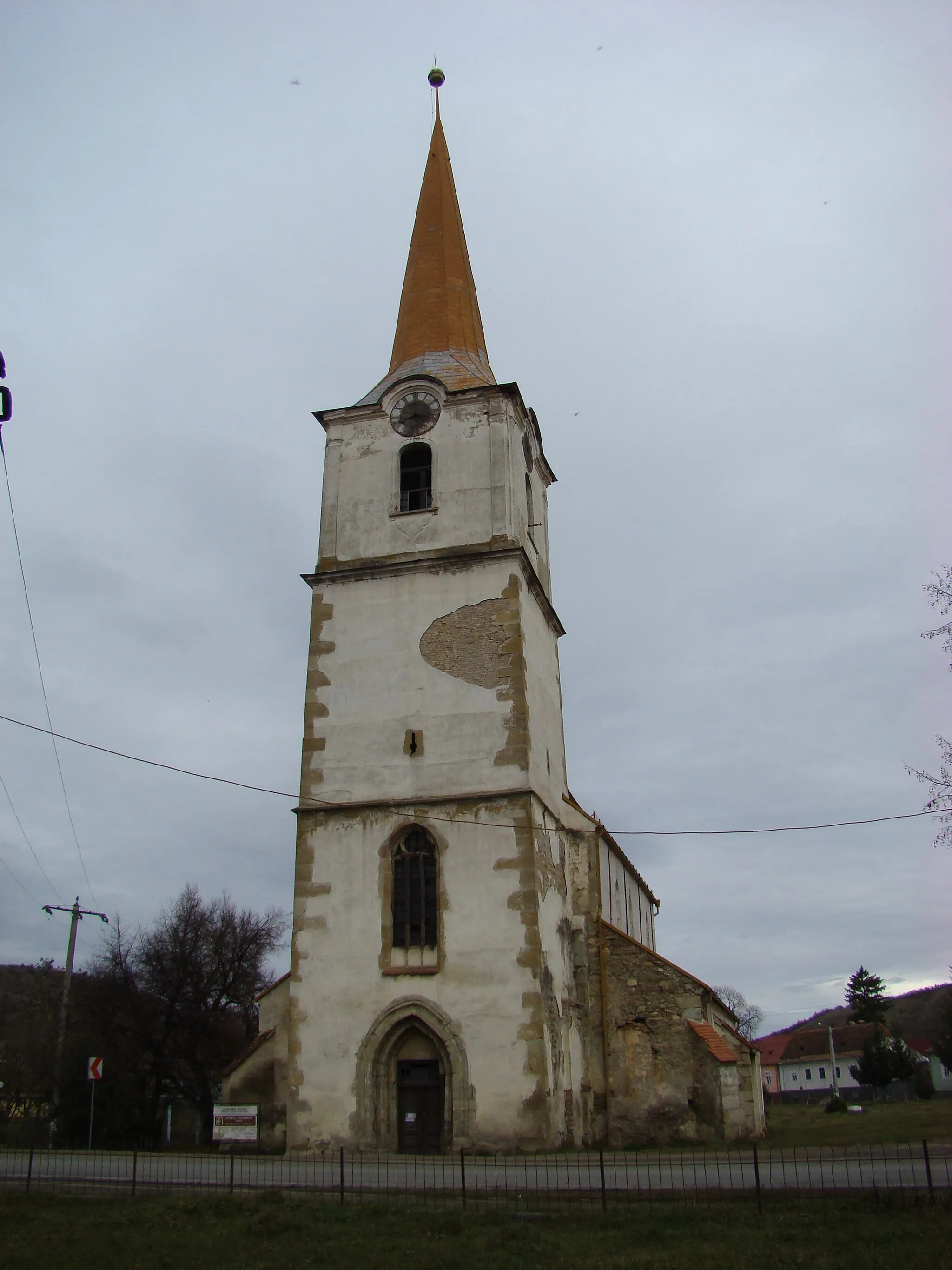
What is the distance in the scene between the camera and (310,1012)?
2138cm

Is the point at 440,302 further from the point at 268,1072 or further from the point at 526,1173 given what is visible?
the point at 526,1173

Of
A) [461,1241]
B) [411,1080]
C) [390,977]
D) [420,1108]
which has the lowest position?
[461,1241]

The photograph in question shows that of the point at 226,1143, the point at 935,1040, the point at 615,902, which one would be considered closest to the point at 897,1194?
the point at 226,1143

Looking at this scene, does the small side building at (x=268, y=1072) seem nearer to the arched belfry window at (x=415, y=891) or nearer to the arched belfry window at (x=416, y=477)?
the arched belfry window at (x=415, y=891)

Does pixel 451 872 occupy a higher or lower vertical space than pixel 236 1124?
higher

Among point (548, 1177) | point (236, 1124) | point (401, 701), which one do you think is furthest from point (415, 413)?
point (548, 1177)

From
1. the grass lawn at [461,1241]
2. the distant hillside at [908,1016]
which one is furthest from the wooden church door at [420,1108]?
the distant hillside at [908,1016]

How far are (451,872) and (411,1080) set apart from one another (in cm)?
390

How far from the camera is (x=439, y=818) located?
22109mm

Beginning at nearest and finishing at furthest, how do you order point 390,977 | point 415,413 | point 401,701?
point 390,977 → point 401,701 → point 415,413

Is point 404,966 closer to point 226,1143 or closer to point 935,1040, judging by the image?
point 226,1143

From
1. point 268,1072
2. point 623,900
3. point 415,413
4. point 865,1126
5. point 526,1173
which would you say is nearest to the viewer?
point 526,1173

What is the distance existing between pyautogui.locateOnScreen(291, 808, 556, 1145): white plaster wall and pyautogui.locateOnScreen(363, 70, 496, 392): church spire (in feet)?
37.5

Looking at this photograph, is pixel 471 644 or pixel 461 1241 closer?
pixel 461 1241
